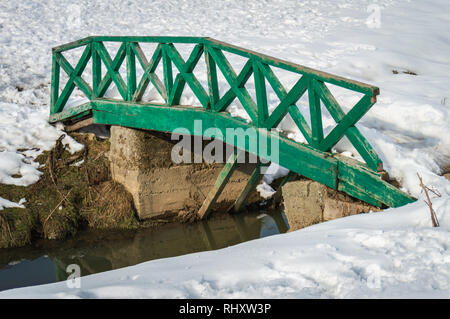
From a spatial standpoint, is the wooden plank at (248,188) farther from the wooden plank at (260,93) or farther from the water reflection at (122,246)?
the wooden plank at (260,93)

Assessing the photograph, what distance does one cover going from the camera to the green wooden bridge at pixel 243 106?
5.00m

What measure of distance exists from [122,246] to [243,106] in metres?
2.76

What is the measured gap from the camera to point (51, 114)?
897 cm

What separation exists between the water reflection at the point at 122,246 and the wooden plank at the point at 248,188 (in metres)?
0.16

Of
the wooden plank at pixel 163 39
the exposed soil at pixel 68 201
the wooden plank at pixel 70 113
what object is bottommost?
the exposed soil at pixel 68 201

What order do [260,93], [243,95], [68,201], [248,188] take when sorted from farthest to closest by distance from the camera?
[248,188]
[68,201]
[243,95]
[260,93]

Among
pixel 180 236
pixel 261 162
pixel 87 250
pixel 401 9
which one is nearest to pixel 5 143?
pixel 87 250

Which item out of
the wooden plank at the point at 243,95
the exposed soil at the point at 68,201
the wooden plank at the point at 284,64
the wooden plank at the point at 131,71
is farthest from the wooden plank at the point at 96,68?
the wooden plank at the point at 243,95

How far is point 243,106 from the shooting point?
241 inches

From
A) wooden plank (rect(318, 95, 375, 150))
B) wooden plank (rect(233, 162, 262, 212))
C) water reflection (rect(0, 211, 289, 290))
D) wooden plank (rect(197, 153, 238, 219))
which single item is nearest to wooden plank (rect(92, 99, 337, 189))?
wooden plank (rect(318, 95, 375, 150))

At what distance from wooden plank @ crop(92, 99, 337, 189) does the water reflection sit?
1556 mm

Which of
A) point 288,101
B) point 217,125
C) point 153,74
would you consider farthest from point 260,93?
point 153,74

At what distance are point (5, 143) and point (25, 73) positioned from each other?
2781 millimetres

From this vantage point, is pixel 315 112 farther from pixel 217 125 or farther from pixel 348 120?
pixel 217 125
